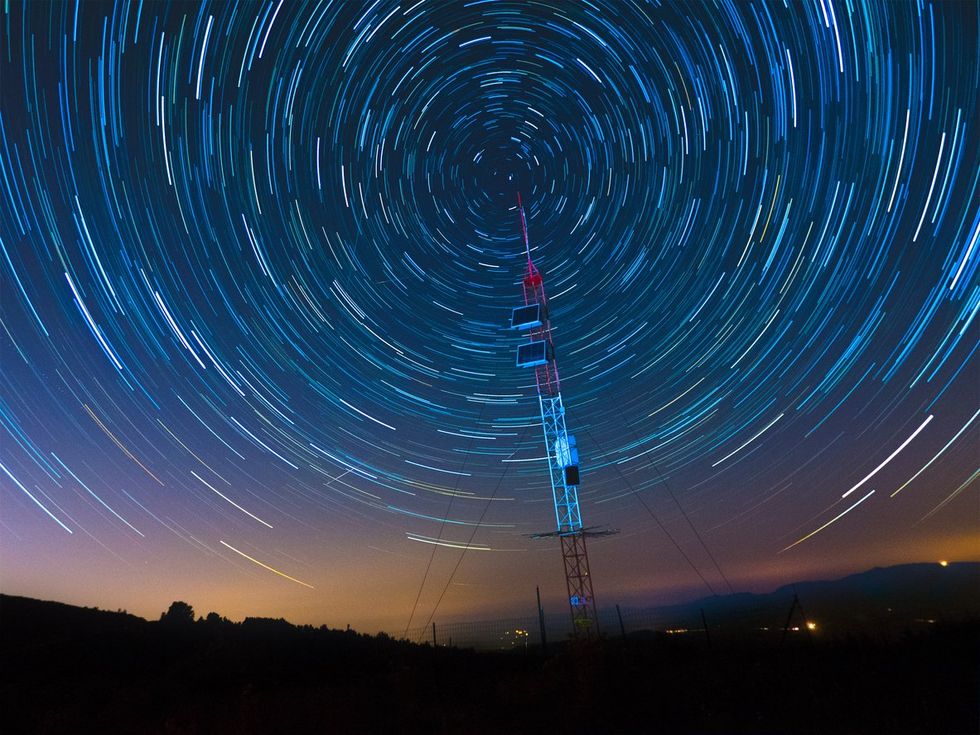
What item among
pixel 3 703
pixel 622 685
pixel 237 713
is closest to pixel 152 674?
pixel 3 703

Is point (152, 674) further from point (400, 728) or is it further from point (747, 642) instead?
point (747, 642)

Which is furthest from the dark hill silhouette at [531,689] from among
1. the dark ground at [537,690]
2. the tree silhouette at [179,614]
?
the tree silhouette at [179,614]

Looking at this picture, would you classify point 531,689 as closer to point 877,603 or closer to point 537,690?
point 537,690

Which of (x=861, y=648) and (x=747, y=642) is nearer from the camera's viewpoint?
(x=861, y=648)

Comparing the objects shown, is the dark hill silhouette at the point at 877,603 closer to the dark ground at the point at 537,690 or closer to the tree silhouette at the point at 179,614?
the dark ground at the point at 537,690

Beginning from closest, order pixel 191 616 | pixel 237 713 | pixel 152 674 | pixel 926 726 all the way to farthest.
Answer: pixel 926 726, pixel 237 713, pixel 152 674, pixel 191 616

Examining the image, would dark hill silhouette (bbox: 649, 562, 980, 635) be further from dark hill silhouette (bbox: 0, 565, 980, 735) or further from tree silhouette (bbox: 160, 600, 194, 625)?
tree silhouette (bbox: 160, 600, 194, 625)

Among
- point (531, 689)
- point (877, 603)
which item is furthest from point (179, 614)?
point (877, 603)

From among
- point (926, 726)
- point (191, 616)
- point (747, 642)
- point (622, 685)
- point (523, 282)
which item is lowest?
point (926, 726)
